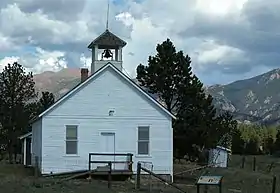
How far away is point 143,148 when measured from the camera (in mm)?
41250

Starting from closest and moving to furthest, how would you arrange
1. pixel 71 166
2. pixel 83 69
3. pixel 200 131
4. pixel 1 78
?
pixel 71 166, pixel 83 69, pixel 200 131, pixel 1 78

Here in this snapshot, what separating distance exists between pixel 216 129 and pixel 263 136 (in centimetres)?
9698

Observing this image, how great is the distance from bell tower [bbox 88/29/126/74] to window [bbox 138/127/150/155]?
4.65 meters

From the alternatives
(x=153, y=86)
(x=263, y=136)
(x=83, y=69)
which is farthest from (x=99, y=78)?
(x=263, y=136)

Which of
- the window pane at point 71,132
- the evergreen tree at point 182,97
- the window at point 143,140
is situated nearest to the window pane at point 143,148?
the window at point 143,140

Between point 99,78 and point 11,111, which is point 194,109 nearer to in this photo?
point 99,78

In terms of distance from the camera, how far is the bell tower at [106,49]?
43.5m

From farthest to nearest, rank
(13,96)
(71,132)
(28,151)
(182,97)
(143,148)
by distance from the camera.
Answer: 1. (13,96)
2. (28,151)
3. (182,97)
4. (143,148)
5. (71,132)

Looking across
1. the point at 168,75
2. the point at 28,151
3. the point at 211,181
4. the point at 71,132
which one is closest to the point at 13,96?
the point at 28,151

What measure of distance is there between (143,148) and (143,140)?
1.61ft

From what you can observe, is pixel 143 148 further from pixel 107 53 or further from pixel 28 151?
pixel 28 151

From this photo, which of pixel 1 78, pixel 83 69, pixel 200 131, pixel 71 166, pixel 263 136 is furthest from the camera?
pixel 263 136

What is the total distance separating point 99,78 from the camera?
134 feet

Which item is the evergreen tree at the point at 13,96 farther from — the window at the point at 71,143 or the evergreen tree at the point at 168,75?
the window at the point at 71,143
